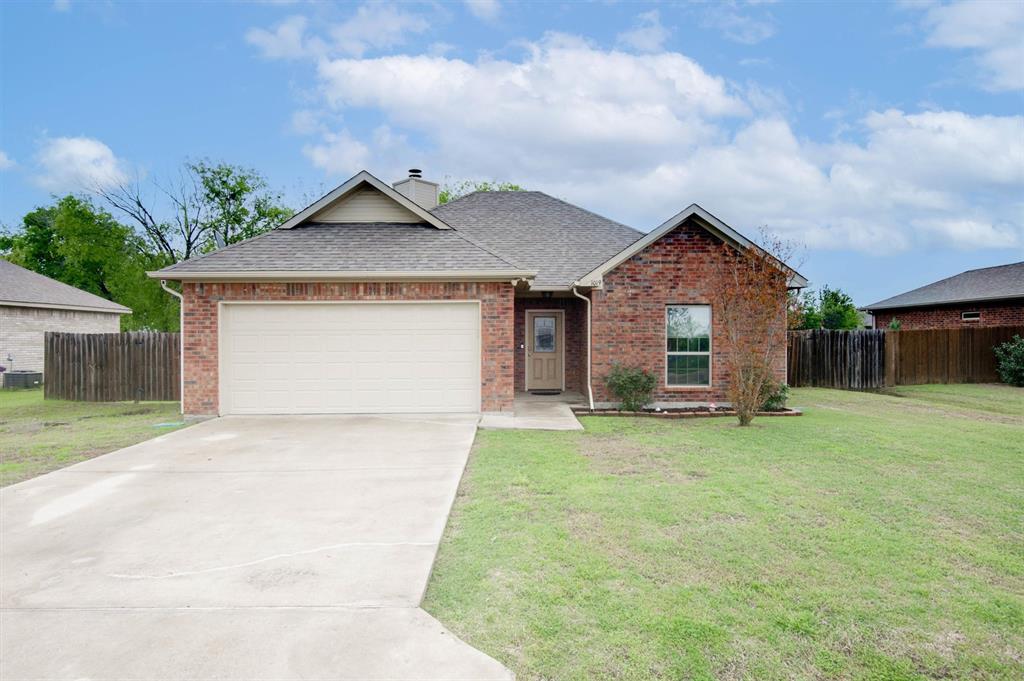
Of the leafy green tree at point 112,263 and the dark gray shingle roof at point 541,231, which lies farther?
the leafy green tree at point 112,263

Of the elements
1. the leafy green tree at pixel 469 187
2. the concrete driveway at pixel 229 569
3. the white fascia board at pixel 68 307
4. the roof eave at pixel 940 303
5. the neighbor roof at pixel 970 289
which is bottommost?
the concrete driveway at pixel 229 569

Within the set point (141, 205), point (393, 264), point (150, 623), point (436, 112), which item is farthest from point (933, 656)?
point (141, 205)

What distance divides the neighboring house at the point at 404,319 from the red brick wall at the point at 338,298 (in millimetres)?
21

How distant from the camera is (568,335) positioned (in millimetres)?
15844

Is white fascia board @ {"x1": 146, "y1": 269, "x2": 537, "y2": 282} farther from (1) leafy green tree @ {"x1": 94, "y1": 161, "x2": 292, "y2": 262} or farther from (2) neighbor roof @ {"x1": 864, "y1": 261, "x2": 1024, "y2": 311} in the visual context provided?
(1) leafy green tree @ {"x1": 94, "y1": 161, "x2": 292, "y2": 262}

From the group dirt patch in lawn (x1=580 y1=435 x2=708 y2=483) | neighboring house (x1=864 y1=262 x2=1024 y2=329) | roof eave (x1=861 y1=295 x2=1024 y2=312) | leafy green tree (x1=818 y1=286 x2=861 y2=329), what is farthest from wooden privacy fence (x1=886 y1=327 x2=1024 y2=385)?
leafy green tree (x1=818 y1=286 x2=861 y2=329)

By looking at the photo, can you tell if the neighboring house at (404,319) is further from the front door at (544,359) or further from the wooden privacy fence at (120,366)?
the wooden privacy fence at (120,366)

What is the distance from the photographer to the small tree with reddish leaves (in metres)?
10.8

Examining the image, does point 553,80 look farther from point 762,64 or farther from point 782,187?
point 782,187

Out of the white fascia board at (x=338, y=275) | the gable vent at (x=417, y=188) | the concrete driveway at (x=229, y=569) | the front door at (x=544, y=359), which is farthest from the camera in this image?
the gable vent at (x=417, y=188)

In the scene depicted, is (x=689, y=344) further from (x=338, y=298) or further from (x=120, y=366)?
(x=120, y=366)

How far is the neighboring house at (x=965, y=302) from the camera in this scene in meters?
21.4

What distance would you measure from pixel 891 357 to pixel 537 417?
45.4ft

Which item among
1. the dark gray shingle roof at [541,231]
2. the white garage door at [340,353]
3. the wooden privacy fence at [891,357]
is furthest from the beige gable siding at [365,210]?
the wooden privacy fence at [891,357]
